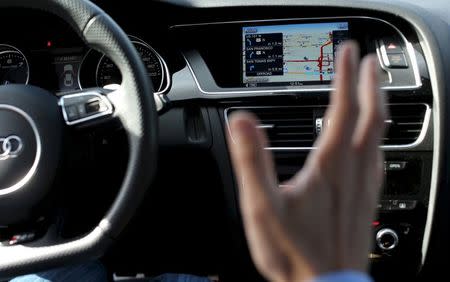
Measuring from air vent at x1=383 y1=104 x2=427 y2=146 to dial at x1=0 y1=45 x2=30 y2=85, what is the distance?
1237 millimetres

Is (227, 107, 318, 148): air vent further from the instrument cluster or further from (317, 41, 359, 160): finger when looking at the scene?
(317, 41, 359, 160): finger

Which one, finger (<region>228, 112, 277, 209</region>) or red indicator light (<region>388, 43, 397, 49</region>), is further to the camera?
red indicator light (<region>388, 43, 397, 49</region>)

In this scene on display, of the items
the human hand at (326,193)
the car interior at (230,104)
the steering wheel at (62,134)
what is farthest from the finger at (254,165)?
the car interior at (230,104)

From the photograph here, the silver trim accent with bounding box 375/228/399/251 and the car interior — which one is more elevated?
the car interior

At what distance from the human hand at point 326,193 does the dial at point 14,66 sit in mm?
1728

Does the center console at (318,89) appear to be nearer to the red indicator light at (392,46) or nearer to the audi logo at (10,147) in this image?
the red indicator light at (392,46)

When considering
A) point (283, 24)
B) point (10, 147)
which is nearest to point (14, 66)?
point (10, 147)

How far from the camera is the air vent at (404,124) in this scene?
6.75ft

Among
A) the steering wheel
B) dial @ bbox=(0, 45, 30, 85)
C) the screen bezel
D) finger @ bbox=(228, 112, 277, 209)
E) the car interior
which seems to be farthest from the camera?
dial @ bbox=(0, 45, 30, 85)

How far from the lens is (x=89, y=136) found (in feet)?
5.82

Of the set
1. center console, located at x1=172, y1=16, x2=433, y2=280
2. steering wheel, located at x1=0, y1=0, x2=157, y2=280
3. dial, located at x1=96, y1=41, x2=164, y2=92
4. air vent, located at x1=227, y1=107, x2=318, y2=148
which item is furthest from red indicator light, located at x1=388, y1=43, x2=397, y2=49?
steering wheel, located at x1=0, y1=0, x2=157, y2=280

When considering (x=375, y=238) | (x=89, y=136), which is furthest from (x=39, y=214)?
(x=375, y=238)

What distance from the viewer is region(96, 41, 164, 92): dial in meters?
2.18

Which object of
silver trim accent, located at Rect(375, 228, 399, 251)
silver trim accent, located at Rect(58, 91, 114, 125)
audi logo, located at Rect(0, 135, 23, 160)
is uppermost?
silver trim accent, located at Rect(58, 91, 114, 125)
